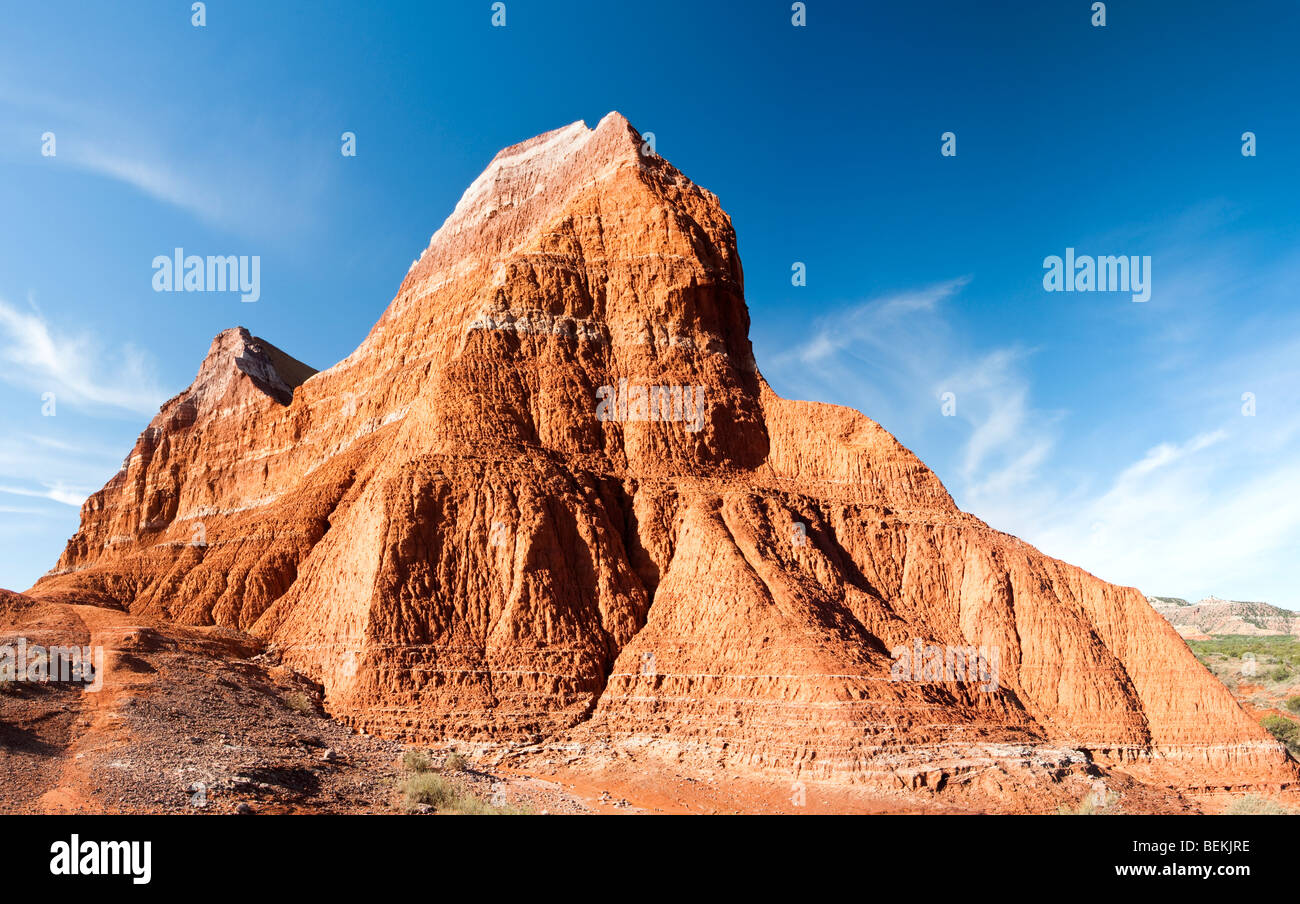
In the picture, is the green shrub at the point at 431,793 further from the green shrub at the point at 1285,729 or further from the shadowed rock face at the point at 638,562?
the green shrub at the point at 1285,729

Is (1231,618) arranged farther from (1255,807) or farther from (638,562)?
(638,562)

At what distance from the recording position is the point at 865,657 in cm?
3562

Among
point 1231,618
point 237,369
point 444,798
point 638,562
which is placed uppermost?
point 237,369

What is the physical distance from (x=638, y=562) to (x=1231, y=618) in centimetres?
15743

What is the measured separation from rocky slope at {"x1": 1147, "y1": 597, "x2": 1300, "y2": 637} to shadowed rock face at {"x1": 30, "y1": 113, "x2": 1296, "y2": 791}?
11314cm

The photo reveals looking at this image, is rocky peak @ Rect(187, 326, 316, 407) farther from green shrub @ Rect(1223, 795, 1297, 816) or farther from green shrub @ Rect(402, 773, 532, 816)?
green shrub @ Rect(1223, 795, 1297, 816)

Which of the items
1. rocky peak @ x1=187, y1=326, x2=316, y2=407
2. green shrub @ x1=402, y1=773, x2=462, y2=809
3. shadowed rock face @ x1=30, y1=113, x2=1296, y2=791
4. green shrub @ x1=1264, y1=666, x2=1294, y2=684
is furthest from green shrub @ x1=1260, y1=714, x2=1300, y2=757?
rocky peak @ x1=187, y1=326, x2=316, y2=407

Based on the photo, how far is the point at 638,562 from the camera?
139 ft

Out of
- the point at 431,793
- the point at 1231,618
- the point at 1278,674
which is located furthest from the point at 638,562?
the point at 1231,618

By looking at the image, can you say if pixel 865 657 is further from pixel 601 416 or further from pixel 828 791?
pixel 601 416

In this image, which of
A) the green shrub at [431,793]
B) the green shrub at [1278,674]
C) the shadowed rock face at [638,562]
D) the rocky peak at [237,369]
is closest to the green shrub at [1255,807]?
the shadowed rock face at [638,562]

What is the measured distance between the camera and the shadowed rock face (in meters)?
34.2

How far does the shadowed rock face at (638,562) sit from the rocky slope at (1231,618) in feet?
371

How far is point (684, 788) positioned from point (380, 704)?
11966 millimetres
